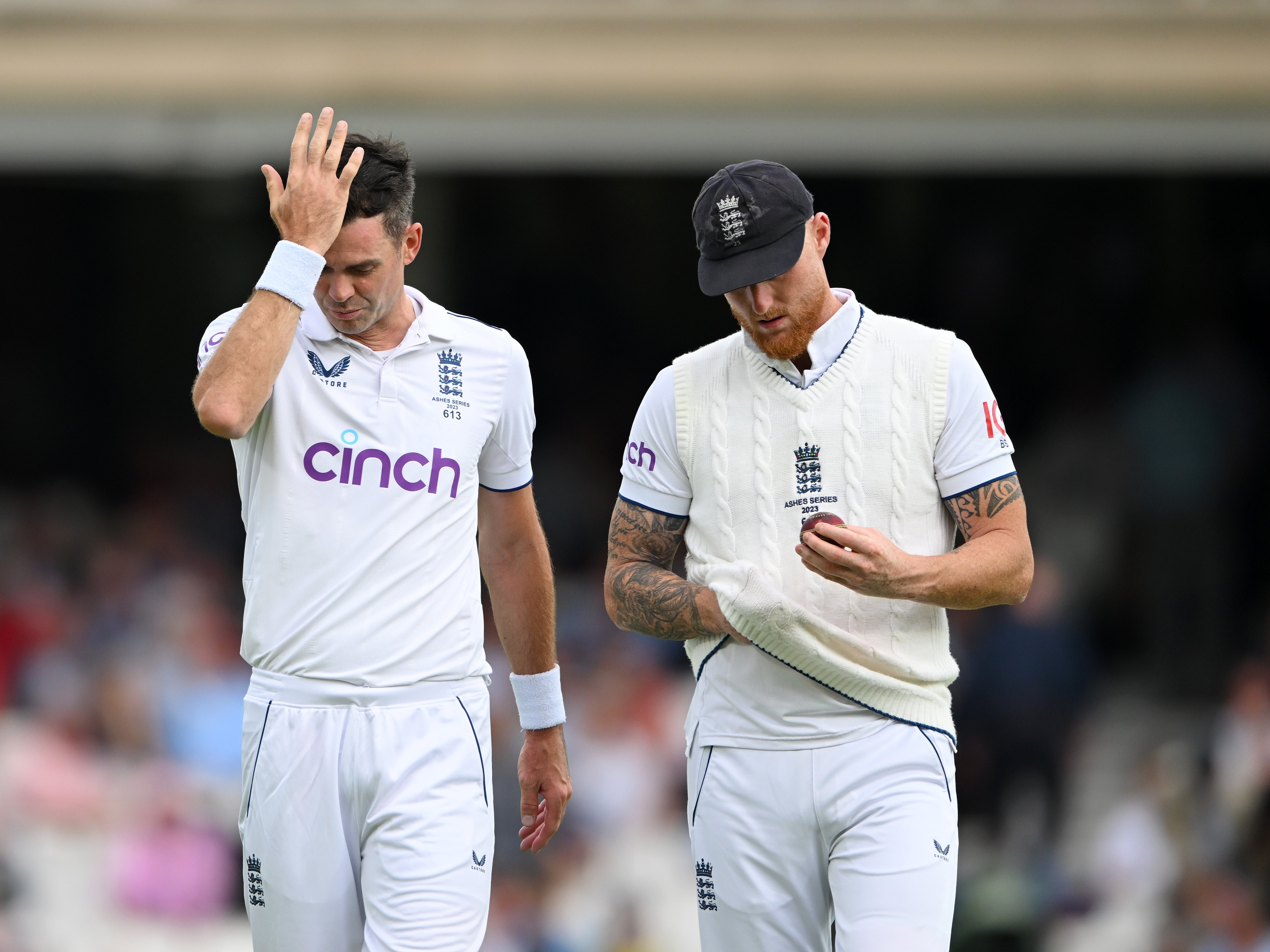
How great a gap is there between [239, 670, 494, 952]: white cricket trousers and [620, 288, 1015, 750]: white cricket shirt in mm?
607

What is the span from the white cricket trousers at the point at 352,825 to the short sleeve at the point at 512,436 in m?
0.56

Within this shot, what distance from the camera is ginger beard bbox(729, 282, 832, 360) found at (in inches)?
141

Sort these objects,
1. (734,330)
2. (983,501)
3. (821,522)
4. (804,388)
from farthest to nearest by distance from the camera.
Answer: (734,330) < (804,388) < (983,501) < (821,522)

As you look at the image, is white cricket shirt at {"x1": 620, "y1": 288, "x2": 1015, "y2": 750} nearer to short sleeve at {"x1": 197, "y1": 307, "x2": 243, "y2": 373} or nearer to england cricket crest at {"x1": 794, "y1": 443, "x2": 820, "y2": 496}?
england cricket crest at {"x1": 794, "y1": 443, "x2": 820, "y2": 496}

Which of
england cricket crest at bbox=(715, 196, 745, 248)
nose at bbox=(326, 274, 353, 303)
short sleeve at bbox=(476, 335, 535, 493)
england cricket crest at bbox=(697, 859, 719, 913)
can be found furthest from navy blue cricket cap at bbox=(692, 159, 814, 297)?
england cricket crest at bbox=(697, 859, 719, 913)

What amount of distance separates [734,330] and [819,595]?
10.4 m

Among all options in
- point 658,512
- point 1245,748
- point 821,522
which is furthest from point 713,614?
point 1245,748

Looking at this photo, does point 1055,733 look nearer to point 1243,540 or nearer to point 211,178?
point 1243,540

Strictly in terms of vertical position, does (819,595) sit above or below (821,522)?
below

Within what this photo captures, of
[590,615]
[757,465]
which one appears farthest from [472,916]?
[590,615]

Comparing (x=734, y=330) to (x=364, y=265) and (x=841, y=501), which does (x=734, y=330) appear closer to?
(x=841, y=501)

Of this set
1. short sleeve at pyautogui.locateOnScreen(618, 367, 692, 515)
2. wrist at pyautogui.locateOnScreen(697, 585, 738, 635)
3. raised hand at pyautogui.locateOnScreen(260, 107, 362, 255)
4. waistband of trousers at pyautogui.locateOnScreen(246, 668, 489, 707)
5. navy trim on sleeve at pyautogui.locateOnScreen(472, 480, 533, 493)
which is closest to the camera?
raised hand at pyautogui.locateOnScreen(260, 107, 362, 255)

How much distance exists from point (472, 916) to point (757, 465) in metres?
1.14

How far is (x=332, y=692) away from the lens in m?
3.50
